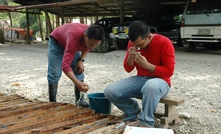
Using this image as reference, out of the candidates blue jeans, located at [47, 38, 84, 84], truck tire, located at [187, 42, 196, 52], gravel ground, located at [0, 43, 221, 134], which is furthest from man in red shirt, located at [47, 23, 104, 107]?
truck tire, located at [187, 42, 196, 52]

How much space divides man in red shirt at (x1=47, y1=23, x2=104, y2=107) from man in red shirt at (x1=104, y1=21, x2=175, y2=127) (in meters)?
0.44

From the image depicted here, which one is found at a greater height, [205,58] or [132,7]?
[132,7]

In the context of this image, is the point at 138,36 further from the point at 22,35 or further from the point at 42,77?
the point at 22,35

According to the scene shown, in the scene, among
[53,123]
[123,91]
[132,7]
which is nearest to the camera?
[53,123]

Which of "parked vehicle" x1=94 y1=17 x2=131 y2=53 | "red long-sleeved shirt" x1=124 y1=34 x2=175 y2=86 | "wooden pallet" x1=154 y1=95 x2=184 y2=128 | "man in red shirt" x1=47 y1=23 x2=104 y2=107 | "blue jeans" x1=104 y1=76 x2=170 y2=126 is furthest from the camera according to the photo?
"parked vehicle" x1=94 y1=17 x2=131 y2=53

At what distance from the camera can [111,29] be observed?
12.0 m

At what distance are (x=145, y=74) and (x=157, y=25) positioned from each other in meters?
8.30

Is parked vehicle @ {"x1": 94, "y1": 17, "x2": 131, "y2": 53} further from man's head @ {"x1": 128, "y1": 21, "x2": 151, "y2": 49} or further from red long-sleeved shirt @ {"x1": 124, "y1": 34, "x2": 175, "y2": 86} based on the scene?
man's head @ {"x1": 128, "y1": 21, "x2": 151, "y2": 49}

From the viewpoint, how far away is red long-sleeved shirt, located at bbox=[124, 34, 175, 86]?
2875 millimetres

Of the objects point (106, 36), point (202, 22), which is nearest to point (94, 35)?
point (202, 22)

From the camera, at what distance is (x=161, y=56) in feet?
9.67

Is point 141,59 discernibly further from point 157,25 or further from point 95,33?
point 157,25

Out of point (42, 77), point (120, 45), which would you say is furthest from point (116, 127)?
point (120, 45)

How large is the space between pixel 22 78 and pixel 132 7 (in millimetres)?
9228
